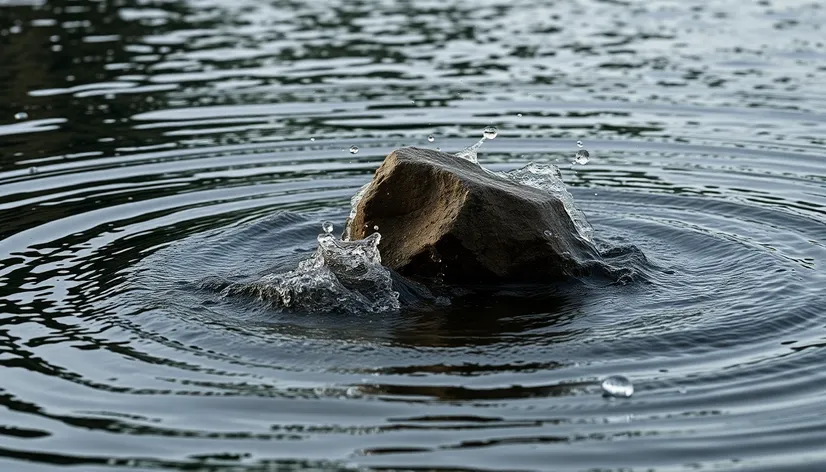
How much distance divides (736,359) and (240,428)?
118 inches

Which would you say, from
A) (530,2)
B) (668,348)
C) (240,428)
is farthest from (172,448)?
(530,2)

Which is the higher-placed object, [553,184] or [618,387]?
[553,184]

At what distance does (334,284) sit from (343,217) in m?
2.42

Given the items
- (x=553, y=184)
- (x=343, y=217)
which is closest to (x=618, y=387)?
(x=553, y=184)

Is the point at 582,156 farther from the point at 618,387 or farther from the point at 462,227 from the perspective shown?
the point at 618,387

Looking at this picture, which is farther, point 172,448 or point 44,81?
point 44,81

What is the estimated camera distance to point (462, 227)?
349 inches

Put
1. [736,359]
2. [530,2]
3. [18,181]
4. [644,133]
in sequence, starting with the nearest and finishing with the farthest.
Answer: [736,359] → [18,181] → [644,133] → [530,2]

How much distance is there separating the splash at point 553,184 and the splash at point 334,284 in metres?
1.65

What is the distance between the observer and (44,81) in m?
16.7

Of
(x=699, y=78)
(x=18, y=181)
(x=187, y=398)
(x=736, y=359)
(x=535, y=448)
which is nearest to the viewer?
(x=535, y=448)

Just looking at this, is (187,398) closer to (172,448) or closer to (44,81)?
(172,448)

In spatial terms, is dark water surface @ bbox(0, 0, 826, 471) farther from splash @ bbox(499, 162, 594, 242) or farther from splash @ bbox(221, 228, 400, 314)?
splash @ bbox(499, 162, 594, 242)

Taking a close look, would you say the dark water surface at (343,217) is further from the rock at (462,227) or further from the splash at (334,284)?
the rock at (462,227)
